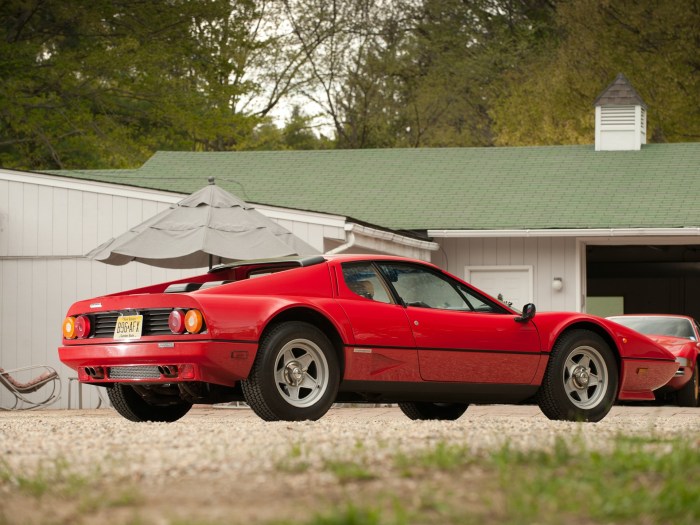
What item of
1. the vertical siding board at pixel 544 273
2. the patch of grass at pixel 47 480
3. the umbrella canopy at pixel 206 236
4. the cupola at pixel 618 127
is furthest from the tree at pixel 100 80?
the patch of grass at pixel 47 480

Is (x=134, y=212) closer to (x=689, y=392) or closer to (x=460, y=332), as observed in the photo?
(x=689, y=392)

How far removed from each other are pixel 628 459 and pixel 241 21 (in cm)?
3391

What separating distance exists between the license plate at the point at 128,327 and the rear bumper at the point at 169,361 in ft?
0.23

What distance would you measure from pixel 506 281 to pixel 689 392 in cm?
487

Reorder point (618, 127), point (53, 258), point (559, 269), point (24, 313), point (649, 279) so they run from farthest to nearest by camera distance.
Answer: point (649, 279), point (618, 127), point (559, 269), point (24, 313), point (53, 258)

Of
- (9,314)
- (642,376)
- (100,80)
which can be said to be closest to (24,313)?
(9,314)

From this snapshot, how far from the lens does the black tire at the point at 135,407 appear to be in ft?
32.6

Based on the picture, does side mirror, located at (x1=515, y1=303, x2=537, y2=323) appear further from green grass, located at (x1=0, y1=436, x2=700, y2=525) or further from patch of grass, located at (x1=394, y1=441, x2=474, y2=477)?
patch of grass, located at (x1=394, y1=441, x2=474, y2=477)

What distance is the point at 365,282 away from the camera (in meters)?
9.39

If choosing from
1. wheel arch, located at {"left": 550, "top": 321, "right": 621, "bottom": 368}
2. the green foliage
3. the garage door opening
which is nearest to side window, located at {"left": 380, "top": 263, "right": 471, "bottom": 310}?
wheel arch, located at {"left": 550, "top": 321, "right": 621, "bottom": 368}

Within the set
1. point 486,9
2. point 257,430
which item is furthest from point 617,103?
point 486,9

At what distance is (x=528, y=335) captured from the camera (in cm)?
985

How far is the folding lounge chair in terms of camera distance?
1584 centimetres

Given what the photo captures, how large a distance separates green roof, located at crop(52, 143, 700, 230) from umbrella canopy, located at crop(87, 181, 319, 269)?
595 centimetres
